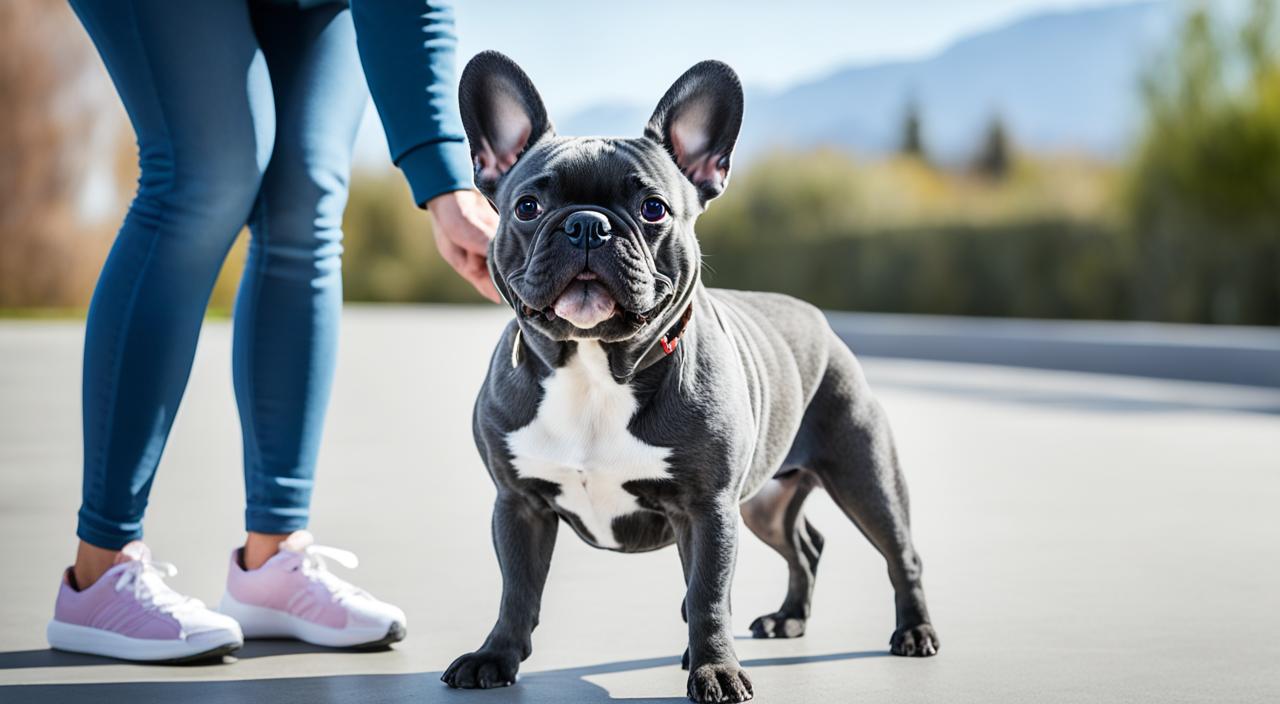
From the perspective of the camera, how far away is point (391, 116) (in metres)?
3.08

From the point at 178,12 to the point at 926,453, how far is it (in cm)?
484

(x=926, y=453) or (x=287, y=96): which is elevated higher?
(x=287, y=96)

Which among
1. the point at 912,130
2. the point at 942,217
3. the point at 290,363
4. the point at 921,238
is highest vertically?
the point at 912,130

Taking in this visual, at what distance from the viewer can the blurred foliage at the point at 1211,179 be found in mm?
16312

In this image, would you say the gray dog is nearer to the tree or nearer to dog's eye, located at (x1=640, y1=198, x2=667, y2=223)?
dog's eye, located at (x1=640, y1=198, x2=667, y2=223)

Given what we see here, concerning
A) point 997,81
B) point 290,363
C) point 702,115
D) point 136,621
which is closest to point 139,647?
point 136,621

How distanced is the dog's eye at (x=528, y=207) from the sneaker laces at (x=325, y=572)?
83cm

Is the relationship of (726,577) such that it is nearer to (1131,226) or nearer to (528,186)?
(528,186)

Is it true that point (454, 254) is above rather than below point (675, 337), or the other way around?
above

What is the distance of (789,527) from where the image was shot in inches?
130

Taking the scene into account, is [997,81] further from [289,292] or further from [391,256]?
[289,292]

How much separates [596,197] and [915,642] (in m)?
1.13

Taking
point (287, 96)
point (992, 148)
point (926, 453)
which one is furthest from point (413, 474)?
point (992, 148)

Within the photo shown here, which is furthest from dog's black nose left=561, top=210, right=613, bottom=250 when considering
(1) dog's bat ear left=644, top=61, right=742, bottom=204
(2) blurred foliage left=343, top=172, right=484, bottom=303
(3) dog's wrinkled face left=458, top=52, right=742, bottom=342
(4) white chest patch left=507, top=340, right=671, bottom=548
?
(2) blurred foliage left=343, top=172, right=484, bottom=303
